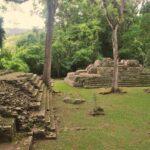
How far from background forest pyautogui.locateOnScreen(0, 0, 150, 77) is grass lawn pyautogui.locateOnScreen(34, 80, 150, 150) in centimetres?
1993

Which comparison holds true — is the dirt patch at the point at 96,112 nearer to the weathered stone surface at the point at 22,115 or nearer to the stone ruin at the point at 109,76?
the weathered stone surface at the point at 22,115

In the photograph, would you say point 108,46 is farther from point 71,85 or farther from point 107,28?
point 71,85

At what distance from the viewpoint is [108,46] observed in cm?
4319

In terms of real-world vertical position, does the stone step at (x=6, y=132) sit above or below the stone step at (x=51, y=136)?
above

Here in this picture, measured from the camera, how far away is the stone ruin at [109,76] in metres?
26.3

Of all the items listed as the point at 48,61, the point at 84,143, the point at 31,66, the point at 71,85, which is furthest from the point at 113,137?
the point at 31,66

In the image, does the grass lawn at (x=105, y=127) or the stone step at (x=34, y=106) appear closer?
the grass lawn at (x=105, y=127)

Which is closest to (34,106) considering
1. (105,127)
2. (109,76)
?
(105,127)

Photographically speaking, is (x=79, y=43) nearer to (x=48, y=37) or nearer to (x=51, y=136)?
(x=48, y=37)

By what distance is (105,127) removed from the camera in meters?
11.5

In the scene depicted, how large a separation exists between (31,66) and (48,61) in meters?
15.6

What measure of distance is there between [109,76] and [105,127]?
15879mm

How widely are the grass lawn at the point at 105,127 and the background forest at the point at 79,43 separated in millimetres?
19934

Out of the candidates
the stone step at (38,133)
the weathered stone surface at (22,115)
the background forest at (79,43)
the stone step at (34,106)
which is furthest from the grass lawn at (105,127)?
the background forest at (79,43)
